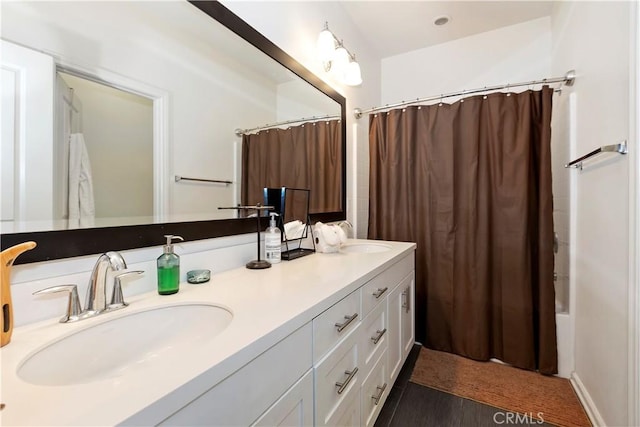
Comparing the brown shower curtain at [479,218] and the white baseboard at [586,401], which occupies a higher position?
the brown shower curtain at [479,218]

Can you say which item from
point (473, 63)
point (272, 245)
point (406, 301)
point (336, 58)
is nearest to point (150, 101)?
point (272, 245)

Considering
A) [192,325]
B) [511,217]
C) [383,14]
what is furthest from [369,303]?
[383,14]

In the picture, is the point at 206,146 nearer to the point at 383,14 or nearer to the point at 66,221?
the point at 66,221

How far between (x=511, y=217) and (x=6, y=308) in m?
2.21

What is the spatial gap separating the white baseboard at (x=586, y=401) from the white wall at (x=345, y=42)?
1.52 meters

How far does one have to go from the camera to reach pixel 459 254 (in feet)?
6.27

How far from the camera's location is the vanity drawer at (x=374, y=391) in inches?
42.4

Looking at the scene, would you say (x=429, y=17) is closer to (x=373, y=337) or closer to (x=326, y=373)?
(x=373, y=337)

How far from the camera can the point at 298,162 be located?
5.32ft

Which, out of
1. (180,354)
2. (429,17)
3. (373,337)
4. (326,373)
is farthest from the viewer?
(429,17)

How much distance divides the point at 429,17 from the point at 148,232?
2.29m

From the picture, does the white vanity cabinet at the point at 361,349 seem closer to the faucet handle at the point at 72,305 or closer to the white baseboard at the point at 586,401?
the faucet handle at the point at 72,305

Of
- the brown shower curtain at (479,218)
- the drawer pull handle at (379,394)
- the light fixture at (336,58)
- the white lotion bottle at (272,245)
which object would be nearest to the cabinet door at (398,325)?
the drawer pull handle at (379,394)

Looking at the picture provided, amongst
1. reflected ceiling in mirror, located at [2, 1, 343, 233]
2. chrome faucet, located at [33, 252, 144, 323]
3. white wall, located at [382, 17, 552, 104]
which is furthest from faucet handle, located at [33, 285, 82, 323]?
white wall, located at [382, 17, 552, 104]
